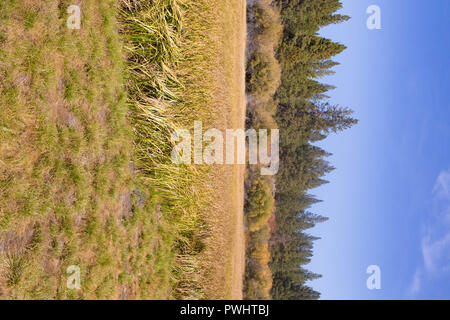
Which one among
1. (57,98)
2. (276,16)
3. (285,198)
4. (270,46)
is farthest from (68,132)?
(285,198)

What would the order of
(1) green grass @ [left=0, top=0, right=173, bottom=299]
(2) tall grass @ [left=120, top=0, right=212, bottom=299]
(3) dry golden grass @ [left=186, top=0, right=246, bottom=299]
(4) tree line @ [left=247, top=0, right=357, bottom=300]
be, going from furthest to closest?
(4) tree line @ [left=247, top=0, right=357, bottom=300], (3) dry golden grass @ [left=186, top=0, right=246, bottom=299], (2) tall grass @ [left=120, top=0, right=212, bottom=299], (1) green grass @ [left=0, top=0, right=173, bottom=299]

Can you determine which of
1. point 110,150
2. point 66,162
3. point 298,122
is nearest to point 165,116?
point 110,150

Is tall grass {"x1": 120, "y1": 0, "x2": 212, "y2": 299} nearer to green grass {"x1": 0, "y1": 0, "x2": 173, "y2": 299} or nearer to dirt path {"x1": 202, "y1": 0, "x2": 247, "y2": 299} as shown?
green grass {"x1": 0, "y1": 0, "x2": 173, "y2": 299}

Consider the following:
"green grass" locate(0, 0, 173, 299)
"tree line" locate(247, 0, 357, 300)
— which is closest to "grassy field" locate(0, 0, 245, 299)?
"green grass" locate(0, 0, 173, 299)

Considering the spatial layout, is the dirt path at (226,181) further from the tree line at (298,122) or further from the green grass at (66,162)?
the tree line at (298,122)

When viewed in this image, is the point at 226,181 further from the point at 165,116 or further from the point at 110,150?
the point at 110,150

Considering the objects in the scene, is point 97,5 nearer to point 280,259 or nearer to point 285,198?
point 285,198

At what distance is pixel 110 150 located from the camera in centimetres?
485

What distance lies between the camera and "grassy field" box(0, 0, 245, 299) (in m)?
3.72

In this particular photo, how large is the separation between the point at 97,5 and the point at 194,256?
412 cm

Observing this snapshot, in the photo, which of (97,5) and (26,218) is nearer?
(26,218)

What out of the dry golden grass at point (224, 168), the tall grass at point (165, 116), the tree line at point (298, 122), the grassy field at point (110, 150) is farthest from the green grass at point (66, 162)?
the tree line at point (298, 122)

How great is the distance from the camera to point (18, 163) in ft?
12.1

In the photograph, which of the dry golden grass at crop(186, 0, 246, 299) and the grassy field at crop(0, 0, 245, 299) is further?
the dry golden grass at crop(186, 0, 246, 299)
